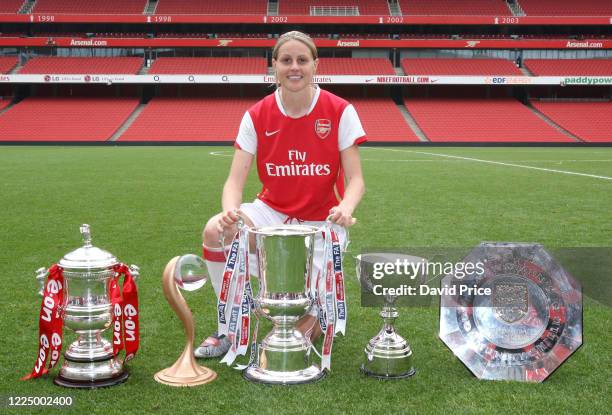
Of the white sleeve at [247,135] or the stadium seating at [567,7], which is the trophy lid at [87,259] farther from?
the stadium seating at [567,7]

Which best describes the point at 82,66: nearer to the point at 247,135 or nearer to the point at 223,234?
the point at 247,135

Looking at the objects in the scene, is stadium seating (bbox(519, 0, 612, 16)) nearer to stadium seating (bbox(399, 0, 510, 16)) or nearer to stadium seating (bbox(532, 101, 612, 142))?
stadium seating (bbox(399, 0, 510, 16))

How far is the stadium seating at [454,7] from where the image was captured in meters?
35.8

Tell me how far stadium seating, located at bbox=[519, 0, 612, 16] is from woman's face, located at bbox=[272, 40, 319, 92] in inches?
1437

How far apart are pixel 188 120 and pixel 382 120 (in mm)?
9477

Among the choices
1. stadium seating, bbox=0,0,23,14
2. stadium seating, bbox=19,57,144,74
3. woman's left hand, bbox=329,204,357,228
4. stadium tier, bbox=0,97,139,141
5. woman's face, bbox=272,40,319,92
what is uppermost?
stadium seating, bbox=0,0,23,14

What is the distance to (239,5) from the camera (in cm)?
3644

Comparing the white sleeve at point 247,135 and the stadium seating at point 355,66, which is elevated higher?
the stadium seating at point 355,66

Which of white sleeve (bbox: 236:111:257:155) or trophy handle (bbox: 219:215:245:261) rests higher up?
white sleeve (bbox: 236:111:257:155)

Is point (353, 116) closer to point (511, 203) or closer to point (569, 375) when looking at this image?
point (569, 375)

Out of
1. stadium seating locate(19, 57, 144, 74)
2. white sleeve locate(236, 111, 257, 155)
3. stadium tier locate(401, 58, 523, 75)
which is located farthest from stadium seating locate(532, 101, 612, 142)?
white sleeve locate(236, 111, 257, 155)

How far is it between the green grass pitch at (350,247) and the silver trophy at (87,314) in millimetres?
69

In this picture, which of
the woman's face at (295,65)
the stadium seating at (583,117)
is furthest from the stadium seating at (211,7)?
the woman's face at (295,65)

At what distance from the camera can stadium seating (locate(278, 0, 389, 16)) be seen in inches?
1410
